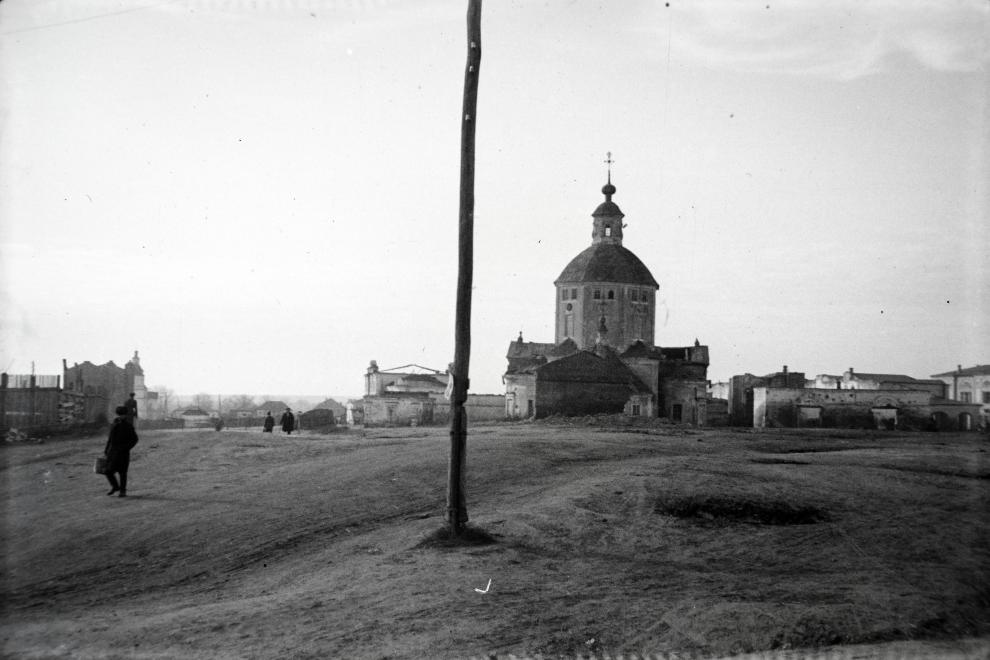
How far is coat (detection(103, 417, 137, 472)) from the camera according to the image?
13.6 metres

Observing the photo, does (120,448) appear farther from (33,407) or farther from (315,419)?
(315,419)

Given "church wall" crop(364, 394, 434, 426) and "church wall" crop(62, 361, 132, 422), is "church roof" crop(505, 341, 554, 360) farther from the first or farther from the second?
"church wall" crop(62, 361, 132, 422)

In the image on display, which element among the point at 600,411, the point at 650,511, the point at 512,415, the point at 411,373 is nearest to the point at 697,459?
the point at 650,511

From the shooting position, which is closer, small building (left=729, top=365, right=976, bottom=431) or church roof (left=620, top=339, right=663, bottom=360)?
small building (left=729, top=365, right=976, bottom=431)

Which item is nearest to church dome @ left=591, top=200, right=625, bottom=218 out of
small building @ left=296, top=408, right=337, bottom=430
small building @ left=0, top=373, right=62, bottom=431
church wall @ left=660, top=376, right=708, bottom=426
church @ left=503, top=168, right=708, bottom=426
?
church @ left=503, top=168, right=708, bottom=426

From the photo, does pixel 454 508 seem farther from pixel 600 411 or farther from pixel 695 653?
pixel 600 411

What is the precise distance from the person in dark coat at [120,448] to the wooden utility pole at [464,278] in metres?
6.29

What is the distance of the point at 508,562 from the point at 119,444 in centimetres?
800

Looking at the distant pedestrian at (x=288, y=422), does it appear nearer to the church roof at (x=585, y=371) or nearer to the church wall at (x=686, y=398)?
the church roof at (x=585, y=371)

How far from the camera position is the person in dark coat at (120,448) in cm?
1357

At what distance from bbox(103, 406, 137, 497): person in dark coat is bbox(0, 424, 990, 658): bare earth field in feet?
1.79

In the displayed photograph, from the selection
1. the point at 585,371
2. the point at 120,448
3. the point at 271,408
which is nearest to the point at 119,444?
the point at 120,448

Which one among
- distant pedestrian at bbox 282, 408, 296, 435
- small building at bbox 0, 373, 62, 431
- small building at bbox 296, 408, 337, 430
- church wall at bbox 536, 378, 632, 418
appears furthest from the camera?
church wall at bbox 536, 378, 632, 418

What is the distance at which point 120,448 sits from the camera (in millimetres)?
13711
